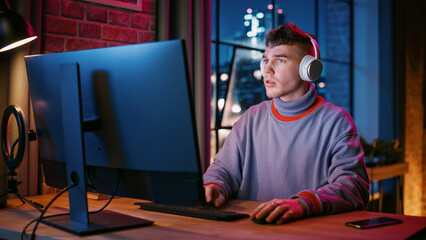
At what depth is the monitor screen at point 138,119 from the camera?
3.40 ft

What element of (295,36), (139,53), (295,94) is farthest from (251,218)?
(295,36)

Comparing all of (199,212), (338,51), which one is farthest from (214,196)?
(338,51)

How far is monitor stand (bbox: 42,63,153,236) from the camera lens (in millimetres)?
1160

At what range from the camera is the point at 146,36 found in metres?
2.40

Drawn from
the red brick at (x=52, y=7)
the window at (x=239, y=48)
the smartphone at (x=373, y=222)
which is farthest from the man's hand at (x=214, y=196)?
the window at (x=239, y=48)

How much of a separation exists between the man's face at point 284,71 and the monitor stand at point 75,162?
821 mm

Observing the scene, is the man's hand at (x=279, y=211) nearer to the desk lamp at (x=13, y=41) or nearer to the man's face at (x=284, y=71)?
the man's face at (x=284, y=71)

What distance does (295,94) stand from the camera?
1.83 m

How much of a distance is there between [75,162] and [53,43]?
97 centimetres

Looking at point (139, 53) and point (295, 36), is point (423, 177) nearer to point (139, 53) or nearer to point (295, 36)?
point (295, 36)

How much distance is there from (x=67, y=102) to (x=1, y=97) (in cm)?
77

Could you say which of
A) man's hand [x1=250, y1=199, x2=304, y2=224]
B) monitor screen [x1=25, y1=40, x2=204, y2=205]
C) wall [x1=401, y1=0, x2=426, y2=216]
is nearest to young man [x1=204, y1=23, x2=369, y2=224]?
man's hand [x1=250, y1=199, x2=304, y2=224]

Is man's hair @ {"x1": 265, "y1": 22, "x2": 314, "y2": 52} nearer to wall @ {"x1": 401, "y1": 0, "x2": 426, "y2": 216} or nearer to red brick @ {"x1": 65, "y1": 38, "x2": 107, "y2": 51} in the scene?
red brick @ {"x1": 65, "y1": 38, "x2": 107, "y2": 51}

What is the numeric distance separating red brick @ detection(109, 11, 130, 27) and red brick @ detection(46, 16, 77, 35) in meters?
0.22
